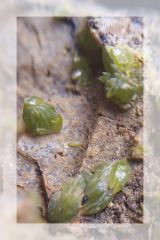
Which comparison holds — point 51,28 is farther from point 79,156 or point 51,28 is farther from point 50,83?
point 79,156

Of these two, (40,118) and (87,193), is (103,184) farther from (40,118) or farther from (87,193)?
(40,118)

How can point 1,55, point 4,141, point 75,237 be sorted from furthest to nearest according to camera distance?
point 1,55 < point 4,141 < point 75,237

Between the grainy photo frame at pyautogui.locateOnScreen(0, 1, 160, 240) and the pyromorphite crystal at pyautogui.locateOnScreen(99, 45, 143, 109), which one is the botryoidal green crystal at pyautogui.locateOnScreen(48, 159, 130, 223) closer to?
the grainy photo frame at pyautogui.locateOnScreen(0, 1, 160, 240)

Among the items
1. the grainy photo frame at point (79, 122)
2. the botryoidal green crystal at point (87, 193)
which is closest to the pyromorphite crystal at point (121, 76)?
the grainy photo frame at point (79, 122)

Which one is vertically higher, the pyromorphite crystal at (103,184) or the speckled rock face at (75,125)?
the speckled rock face at (75,125)

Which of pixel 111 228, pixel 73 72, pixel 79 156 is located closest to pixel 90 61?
pixel 73 72

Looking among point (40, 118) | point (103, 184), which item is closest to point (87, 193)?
point (103, 184)

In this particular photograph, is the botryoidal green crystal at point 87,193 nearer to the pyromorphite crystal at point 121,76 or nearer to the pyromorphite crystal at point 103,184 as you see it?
the pyromorphite crystal at point 103,184
